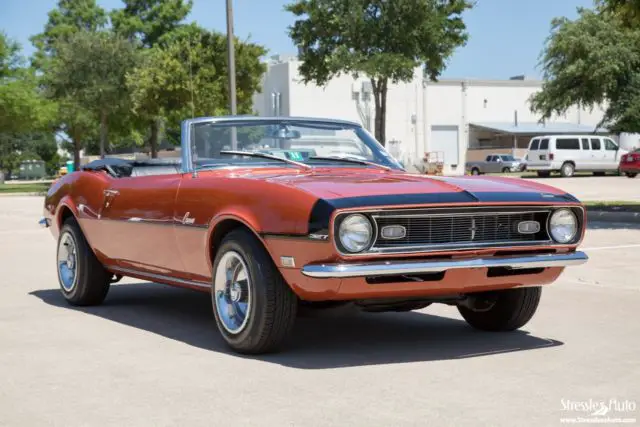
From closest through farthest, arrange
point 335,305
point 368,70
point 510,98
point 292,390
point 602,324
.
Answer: point 292,390 → point 335,305 → point 602,324 → point 368,70 → point 510,98

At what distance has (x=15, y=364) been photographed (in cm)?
591

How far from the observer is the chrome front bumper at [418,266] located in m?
5.39

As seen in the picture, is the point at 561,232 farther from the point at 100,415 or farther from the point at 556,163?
the point at 556,163

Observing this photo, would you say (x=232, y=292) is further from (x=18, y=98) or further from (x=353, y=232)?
(x=18, y=98)

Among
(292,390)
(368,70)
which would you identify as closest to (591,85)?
(368,70)

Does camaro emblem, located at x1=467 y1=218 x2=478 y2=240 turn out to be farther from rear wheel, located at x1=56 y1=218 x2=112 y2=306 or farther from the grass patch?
the grass patch

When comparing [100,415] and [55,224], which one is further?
[55,224]

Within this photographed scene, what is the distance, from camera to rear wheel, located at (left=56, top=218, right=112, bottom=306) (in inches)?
322

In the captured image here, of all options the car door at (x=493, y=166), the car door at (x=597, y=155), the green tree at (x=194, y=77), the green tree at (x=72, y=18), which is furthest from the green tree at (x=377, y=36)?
the green tree at (x=72, y=18)

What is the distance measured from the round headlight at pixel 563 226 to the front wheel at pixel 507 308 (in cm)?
58

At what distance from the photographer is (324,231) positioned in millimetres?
5422

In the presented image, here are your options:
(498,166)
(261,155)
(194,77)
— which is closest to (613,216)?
(261,155)

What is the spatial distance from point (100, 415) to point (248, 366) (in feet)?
3.98

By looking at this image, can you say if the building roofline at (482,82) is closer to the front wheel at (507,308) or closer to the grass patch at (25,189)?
the grass patch at (25,189)
